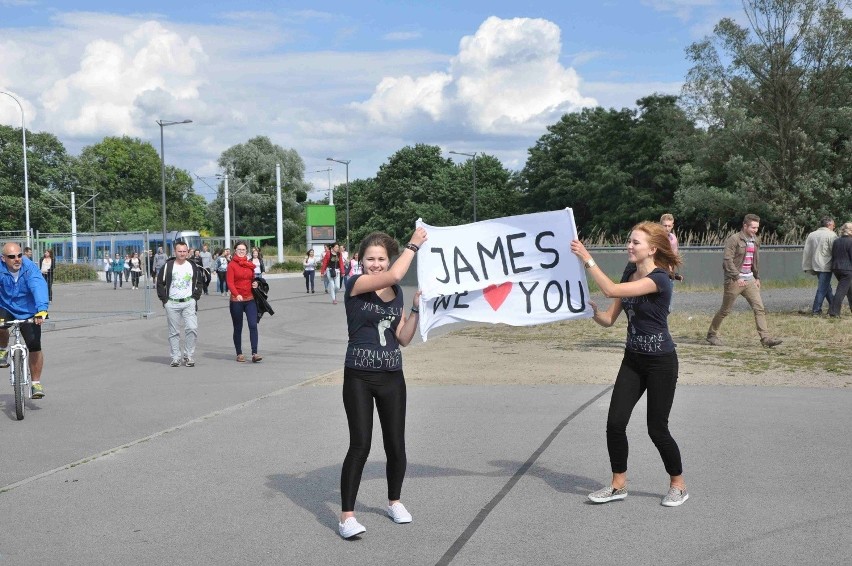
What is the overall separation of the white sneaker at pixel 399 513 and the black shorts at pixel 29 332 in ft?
19.7

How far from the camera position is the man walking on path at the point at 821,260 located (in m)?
20.0

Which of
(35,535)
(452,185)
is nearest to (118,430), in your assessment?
(35,535)

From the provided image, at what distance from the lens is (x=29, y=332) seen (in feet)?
34.1

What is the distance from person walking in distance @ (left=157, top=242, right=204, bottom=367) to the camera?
1408 cm

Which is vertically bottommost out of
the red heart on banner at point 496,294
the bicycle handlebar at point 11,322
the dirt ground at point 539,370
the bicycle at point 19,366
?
the dirt ground at point 539,370

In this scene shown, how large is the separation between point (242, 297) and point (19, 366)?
16.6ft

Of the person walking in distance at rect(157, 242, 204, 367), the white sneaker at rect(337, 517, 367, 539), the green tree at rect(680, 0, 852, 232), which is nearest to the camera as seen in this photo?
the white sneaker at rect(337, 517, 367, 539)

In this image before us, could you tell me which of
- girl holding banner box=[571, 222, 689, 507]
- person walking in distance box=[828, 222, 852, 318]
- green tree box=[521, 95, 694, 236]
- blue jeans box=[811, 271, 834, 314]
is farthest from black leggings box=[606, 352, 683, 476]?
green tree box=[521, 95, 694, 236]

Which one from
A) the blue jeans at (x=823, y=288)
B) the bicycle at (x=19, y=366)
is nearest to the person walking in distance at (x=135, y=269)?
the blue jeans at (x=823, y=288)

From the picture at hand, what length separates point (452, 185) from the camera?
313 ft

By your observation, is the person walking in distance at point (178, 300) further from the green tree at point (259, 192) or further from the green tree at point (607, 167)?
the green tree at point (259, 192)

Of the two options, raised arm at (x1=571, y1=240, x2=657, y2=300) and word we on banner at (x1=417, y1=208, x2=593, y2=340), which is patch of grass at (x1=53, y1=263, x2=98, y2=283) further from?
raised arm at (x1=571, y1=240, x2=657, y2=300)

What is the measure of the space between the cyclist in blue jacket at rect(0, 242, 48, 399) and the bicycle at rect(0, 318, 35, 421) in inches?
3.3

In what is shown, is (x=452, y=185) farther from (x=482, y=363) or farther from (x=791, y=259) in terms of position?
(x=482, y=363)
